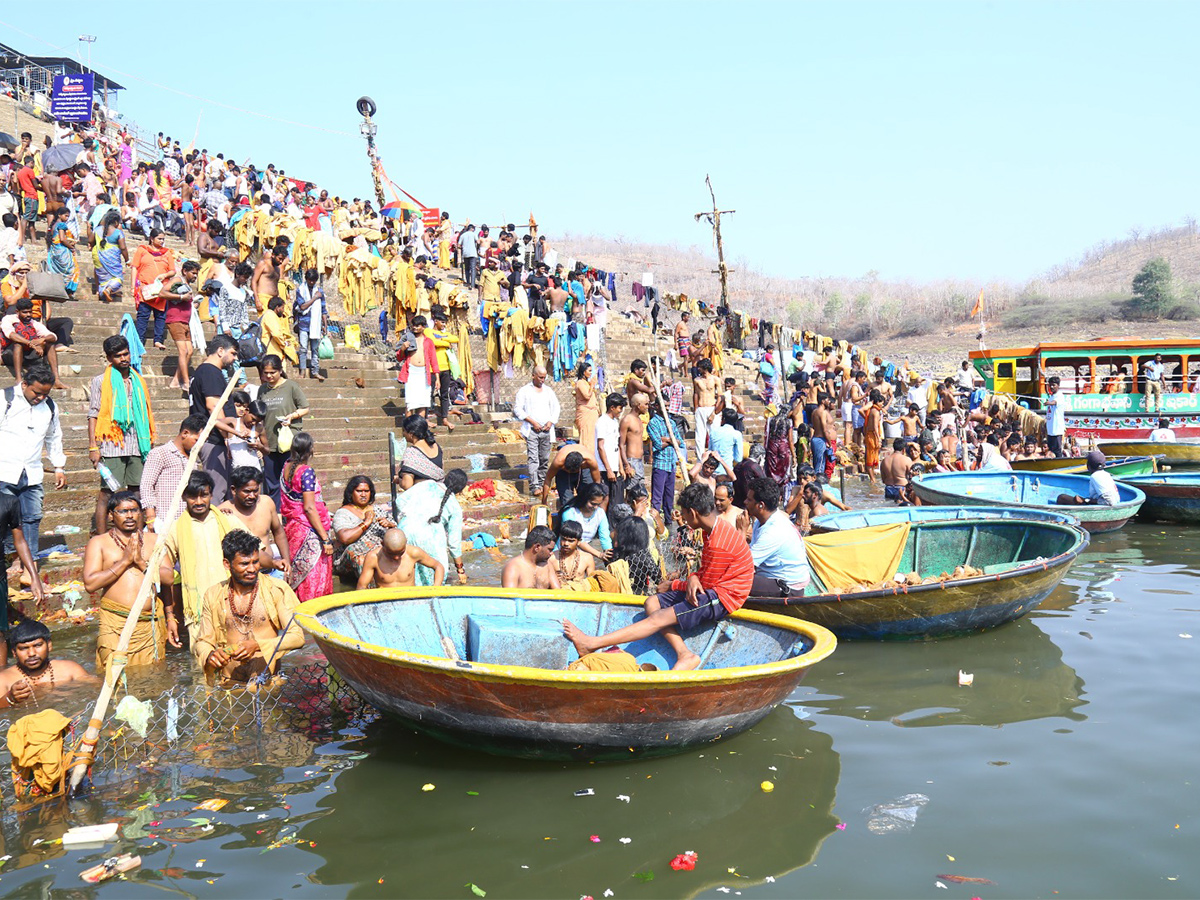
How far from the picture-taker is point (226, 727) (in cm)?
618

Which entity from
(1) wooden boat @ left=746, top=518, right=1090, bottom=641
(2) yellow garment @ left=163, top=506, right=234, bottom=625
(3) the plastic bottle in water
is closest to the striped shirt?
(1) wooden boat @ left=746, top=518, right=1090, bottom=641

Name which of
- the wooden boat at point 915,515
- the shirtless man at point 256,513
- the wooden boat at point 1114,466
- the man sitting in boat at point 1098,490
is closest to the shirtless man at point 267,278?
the shirtless man at point 256,513

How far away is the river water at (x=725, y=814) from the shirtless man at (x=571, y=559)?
2170 mm

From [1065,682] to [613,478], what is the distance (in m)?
5.61

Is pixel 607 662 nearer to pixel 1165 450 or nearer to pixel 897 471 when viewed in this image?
pixel 897 471

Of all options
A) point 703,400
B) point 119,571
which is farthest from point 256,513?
point 703,400

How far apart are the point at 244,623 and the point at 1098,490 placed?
39.9 ft

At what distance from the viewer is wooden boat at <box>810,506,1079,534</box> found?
10.9m

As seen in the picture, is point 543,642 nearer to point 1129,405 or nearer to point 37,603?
point 37,603

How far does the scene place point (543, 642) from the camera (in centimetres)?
672

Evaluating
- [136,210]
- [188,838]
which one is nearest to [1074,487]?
[188,838]

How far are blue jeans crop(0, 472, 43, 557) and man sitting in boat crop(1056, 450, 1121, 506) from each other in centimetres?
1301

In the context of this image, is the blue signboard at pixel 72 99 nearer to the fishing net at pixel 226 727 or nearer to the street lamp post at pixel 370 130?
the street lamp post at pixel 370 130

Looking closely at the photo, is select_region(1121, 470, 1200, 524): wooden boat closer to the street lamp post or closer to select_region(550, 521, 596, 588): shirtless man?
select_region(550, 521, 596, 588): shirtless man
